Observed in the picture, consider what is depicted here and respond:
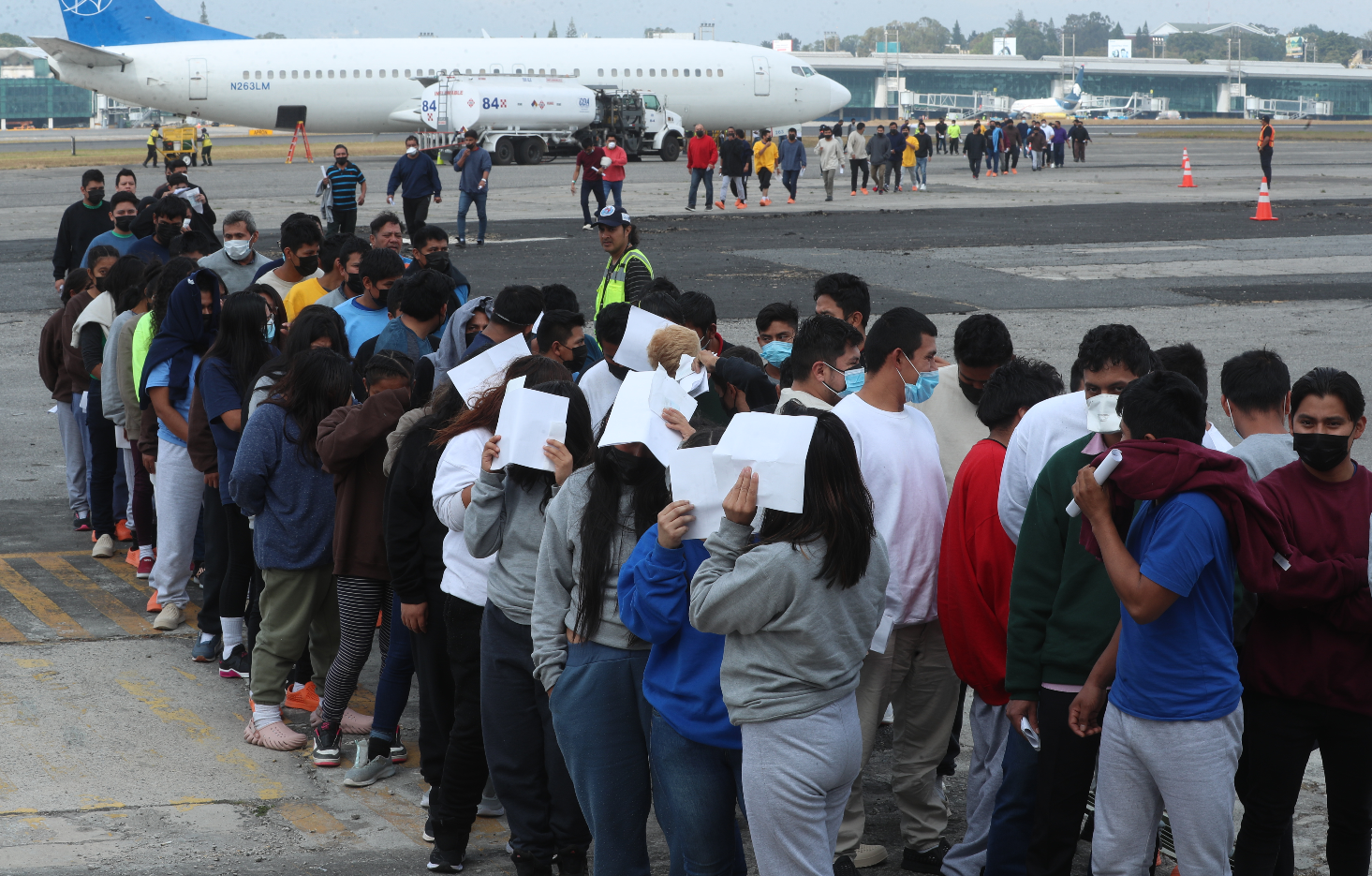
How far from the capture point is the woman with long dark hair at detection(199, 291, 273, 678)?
6227 millimetres

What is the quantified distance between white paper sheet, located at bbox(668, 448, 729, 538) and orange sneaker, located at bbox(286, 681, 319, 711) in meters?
A: 3.58

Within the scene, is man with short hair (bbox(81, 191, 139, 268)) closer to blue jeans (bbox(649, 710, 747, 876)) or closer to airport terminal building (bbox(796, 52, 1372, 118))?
blue jeans (bbox(649, 710, 747, 876))

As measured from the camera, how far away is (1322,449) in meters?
3.66

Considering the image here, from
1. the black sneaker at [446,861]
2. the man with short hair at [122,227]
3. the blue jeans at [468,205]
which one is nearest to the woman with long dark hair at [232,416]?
the black sneaker at [446,861]

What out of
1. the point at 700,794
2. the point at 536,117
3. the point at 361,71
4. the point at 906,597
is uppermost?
the point at 361,71

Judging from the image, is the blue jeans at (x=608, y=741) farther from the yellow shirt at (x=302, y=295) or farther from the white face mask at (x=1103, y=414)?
the yellow shirt at (x=302, y=295)

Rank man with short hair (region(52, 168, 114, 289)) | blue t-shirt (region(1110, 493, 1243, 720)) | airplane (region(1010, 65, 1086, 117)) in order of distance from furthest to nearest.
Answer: airplane (region(1010, 65, 1086, 117)) < man with short hair (region(52, 168, 114, 289)) < blue t-shirt (region(1110, 493, 1243, 720))

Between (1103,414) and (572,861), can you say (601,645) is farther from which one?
(1103,414)

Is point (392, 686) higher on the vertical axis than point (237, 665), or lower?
higher

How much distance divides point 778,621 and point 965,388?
2.10m

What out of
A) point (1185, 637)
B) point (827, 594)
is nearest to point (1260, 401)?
point (1185, 637)

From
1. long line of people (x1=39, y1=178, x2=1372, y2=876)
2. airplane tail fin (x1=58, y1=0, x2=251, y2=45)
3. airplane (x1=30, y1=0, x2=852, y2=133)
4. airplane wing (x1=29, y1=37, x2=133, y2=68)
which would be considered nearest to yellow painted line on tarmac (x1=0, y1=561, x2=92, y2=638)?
long line of people (x1=39, y1=178, x2=1372, y2=876)

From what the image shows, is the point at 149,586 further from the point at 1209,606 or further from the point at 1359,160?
the point at 1359,160

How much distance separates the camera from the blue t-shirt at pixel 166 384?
6.91m
